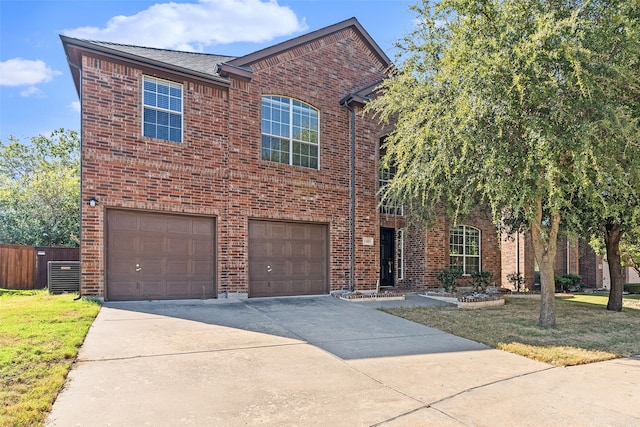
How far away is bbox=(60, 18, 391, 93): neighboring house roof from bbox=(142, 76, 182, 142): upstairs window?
0.48 metres

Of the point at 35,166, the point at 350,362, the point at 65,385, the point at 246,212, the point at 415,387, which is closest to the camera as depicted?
the point at 65,385

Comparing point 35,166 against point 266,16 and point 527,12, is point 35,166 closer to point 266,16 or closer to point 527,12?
point 266,16

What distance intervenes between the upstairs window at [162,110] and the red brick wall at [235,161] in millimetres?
217

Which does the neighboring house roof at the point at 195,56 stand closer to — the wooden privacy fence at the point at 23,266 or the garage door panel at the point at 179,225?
the garage door panel at the point at 179,225

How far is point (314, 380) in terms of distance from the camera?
515cm

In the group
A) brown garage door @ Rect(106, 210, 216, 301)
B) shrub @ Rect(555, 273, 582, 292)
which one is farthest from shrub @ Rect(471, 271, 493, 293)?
brown garage door @ Rect(106, 210, 216, 301)

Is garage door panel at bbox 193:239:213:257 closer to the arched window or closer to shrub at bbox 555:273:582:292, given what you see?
the arched window

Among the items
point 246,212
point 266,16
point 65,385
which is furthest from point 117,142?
point 65,385

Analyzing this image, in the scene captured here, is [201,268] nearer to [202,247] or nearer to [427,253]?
[202,247]

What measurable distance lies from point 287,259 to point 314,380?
7.38 m

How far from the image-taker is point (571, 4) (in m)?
7.88

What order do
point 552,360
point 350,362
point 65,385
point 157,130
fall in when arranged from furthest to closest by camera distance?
point 157,130 → point 552,360 → point 350,362 → point 65,385

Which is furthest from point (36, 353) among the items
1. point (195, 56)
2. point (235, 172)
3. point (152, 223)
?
point (195, 56)

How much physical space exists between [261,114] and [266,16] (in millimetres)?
2706
